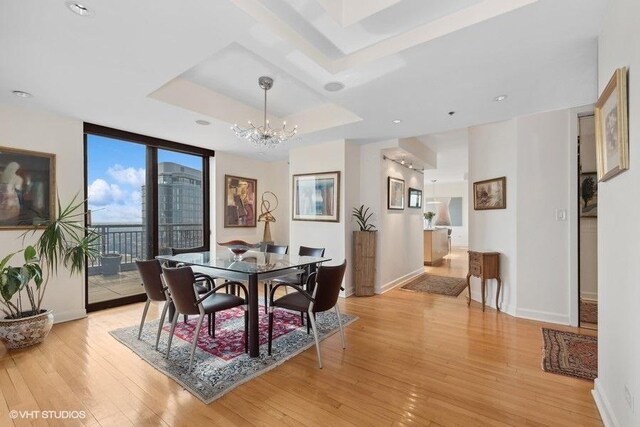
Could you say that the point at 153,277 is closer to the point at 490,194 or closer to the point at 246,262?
the point at 246,262

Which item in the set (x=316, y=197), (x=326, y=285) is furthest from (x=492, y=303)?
(x=316, y=197)

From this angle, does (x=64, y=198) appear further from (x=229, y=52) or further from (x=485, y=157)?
(x=485, y=157)

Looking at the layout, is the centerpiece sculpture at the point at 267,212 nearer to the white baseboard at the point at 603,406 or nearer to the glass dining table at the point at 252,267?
the glass dining table at the point at 252,267

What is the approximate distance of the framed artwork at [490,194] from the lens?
3.85m

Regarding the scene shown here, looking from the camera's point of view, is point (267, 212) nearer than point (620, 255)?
No

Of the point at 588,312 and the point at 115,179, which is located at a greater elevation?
the point at 115,179

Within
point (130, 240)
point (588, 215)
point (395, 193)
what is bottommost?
point (130, 240)

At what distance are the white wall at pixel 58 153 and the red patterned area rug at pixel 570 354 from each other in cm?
513

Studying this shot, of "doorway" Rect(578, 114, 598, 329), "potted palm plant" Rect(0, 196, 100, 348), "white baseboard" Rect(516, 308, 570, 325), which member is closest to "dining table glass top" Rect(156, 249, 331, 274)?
"potted palm plant" Rect(0, 196, 100, 348)

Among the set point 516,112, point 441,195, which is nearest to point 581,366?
point 516,112

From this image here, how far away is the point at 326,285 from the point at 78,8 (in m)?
A: 2.50

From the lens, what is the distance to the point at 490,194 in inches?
159

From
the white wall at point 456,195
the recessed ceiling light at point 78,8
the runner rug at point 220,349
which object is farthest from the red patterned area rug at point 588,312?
the white wall at point 456,195

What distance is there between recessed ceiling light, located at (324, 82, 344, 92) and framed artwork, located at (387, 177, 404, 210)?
2.50 meters
